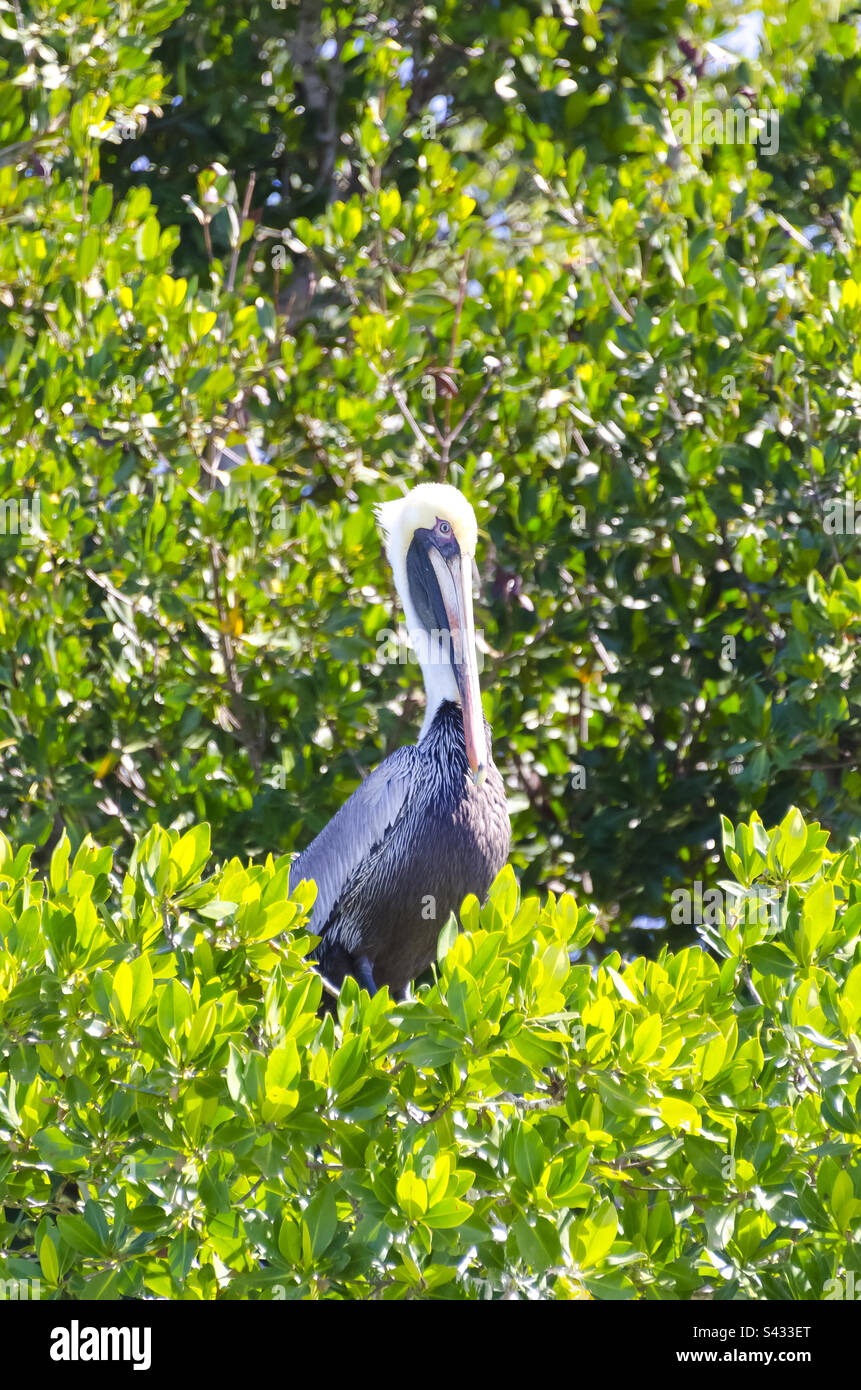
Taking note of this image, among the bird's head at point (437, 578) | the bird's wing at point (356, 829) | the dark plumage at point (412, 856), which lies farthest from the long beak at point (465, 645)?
the bird's wing at point (356, 829)

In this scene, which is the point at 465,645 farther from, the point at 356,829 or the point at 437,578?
the point at 356,829

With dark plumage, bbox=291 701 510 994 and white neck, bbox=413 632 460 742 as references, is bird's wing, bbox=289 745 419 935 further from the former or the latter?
white neck, bbox=413 632 460 742

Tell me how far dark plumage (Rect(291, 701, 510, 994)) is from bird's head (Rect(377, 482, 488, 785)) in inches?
5.6

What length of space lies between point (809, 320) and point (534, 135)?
7.49 ft

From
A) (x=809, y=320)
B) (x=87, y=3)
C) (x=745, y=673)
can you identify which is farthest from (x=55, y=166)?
(x=745, y=673)

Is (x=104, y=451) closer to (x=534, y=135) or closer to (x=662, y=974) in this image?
(x=534, y=135)

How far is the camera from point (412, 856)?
4848 millimetres

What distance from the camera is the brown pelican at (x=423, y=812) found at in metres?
4.84

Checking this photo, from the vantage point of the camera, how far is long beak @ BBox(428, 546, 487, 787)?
4797 millimetres

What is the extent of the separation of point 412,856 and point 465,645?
31.3 inches

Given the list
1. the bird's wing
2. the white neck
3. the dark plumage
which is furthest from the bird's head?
the bird's wing

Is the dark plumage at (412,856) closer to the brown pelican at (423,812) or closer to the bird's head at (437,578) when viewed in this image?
the brown pelican at (423,812)

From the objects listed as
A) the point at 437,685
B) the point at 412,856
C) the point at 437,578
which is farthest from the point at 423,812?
the point at 437,578

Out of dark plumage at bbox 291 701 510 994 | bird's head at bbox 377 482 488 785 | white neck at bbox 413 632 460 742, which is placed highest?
bird's head at bbox 377 482 488 785
